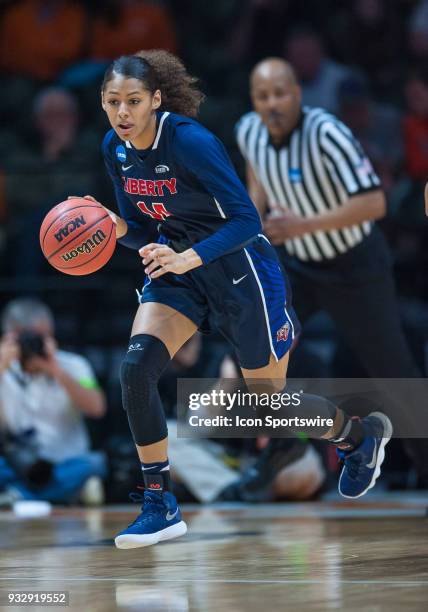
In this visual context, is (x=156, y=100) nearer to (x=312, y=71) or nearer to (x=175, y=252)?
(x=175, y=252)

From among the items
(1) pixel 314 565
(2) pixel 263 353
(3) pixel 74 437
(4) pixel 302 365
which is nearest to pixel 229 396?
(4) pixel 302 365

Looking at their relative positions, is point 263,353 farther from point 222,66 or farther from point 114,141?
point 222,66

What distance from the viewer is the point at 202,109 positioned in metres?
8.48

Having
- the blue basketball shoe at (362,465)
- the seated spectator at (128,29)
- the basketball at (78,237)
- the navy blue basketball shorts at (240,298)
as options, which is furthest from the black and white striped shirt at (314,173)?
the seated spectator at (128,29)

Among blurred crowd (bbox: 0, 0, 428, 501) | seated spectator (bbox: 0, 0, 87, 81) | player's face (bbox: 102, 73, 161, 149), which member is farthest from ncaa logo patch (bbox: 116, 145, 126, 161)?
seated spectator (bbox: 0, 0, 87, 81)

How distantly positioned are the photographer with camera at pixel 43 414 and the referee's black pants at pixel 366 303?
162 centimetres

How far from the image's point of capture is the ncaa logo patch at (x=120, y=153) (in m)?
4.23

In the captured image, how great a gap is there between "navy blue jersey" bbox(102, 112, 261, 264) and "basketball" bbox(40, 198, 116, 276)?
0.17 metres

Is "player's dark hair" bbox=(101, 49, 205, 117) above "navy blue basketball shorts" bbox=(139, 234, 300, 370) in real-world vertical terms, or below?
above

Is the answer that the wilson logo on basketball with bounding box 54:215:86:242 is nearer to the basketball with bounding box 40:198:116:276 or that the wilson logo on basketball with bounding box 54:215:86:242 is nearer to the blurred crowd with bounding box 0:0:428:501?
the basketball with bounding box 40:198:116:276

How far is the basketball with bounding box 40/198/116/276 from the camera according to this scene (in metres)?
4.11

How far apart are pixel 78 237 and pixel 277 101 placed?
178 centimetres

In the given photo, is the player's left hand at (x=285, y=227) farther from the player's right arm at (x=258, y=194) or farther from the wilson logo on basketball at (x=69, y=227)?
the wilson logo on basketball at (x=69, y=227)

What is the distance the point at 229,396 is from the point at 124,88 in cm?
291
